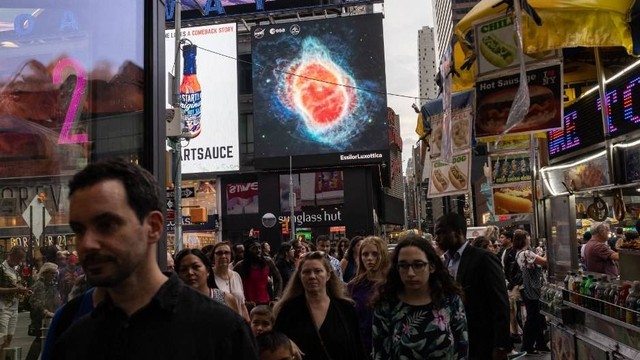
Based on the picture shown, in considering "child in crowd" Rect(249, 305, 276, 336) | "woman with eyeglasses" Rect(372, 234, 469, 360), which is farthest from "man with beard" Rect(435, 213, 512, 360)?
"child in crowd" Rect(249, 305, 276, 336)

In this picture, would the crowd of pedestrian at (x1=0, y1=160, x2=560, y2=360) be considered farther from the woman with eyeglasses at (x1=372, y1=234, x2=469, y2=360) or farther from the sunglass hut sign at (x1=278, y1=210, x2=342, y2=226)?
the sunglass hut sign at (x1=278, y1=210, x2=342, y2=226)

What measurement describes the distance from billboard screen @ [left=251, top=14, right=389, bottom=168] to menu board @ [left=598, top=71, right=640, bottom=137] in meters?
35.3

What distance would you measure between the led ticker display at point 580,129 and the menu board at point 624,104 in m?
0.39

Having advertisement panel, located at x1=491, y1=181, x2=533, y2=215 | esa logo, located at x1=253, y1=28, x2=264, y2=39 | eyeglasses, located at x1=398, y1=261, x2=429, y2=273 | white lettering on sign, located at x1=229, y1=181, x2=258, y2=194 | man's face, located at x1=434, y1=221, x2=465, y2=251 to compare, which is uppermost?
esa logo, located at x1=253, y1=28, x2=264, y2=39

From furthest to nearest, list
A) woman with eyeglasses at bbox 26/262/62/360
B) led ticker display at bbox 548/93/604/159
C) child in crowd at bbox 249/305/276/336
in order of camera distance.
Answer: led ticker display at bbox 548/93/604/159
child in crowd at bbox 249/305/276/336
woman with eyeglasses at bbox 26/262/62/360

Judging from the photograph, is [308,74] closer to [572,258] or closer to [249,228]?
[249,228]

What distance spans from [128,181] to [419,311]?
2.65m

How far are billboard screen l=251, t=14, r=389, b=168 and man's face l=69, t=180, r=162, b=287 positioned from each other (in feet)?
131

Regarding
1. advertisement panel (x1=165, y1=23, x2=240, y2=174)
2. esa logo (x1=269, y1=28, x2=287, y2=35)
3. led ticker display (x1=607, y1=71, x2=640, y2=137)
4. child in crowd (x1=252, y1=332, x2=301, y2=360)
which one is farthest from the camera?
esa logo (x1=269, y1=28, x2=287, y2=35)

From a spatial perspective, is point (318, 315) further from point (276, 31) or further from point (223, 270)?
point (276, 31)

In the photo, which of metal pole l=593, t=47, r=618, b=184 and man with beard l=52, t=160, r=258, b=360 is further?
metal pole l=593, t=47, r=618, b=184

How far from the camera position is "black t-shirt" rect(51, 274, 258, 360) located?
5.55 ft

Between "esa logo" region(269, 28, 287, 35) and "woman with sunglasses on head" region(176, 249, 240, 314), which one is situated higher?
"esa logo" region(269, 28, 287, 35)

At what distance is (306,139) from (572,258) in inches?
1378
